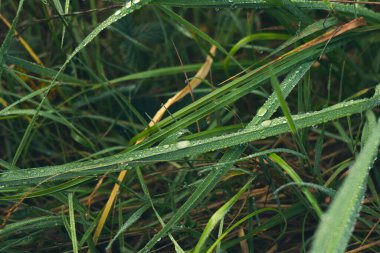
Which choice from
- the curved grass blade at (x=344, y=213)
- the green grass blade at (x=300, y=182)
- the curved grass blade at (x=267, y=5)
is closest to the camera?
the curved grass blade at (x=344, y=213)

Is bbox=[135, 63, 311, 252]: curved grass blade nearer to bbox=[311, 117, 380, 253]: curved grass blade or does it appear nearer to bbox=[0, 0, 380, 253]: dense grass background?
bbox=[0, 0, 380, 253]: dense grass background

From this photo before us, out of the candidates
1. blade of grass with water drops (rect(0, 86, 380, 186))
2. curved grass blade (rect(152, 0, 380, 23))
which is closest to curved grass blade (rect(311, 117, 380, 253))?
blade of grass with water drops (rect(0, 86, 380, 186))

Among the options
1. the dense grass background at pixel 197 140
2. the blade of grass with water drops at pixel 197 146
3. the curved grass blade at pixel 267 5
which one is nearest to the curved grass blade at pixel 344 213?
the dense grass background at pixel 197 140

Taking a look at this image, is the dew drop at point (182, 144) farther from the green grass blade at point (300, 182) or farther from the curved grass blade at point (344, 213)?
the curved grass blade at point (344, 213)

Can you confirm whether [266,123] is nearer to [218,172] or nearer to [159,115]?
[218,172]

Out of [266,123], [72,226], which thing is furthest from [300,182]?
[72,226]

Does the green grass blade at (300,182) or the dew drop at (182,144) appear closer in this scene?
the green grass blade at (300,182)

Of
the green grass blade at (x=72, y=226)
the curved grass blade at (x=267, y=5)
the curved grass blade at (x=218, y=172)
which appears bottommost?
the green grass blade at (x=72, y=226)

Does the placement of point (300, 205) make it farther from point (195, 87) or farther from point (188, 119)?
point (195, 87)

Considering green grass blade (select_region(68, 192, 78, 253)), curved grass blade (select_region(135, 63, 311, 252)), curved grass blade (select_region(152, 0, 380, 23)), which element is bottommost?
green grass blade (select_region(68, 192, 78, 253))
